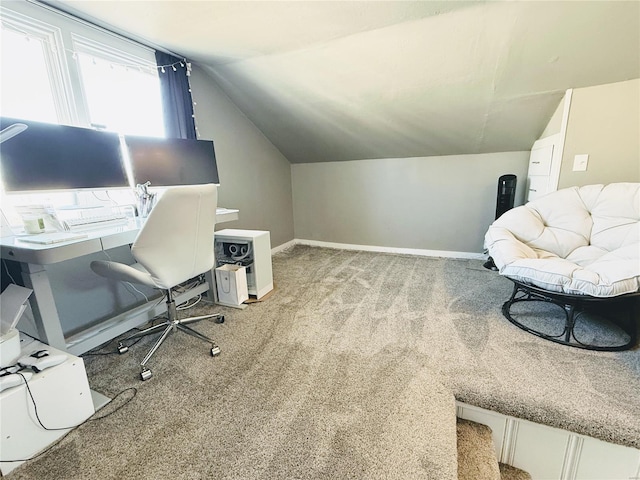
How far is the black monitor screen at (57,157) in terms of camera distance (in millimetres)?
1494

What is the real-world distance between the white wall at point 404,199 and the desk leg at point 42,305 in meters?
3.20

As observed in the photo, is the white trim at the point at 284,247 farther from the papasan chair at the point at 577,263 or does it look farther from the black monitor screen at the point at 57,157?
the papasan chair at the point at 577,263

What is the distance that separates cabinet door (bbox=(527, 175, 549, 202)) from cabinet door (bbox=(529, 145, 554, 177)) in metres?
0.04

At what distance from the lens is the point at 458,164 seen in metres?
3.41

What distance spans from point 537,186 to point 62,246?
3.62 metres

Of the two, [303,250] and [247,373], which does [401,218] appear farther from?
[247,373]

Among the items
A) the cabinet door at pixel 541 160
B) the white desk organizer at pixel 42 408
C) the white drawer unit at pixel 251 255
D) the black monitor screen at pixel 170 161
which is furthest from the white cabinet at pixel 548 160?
the white desk organizer at pixel 42 408

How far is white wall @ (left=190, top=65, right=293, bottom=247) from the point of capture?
2895mm

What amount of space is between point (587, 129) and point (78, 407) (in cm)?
370

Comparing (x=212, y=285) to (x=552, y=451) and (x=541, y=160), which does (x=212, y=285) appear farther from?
(x=541, y=160)

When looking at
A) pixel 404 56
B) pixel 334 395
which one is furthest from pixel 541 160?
pixel 334 395

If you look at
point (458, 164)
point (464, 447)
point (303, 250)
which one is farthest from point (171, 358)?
point (458, 164)

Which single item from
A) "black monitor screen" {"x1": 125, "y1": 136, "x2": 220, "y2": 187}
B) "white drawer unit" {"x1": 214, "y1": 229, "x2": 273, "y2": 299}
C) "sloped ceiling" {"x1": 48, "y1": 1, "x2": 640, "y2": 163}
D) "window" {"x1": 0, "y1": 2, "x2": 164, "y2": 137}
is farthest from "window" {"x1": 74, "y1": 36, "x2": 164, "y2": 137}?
"white drawer unit" {"x1": 214, "y1": 229, "x2": 273, "y2": 299}

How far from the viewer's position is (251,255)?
8.51 ft
